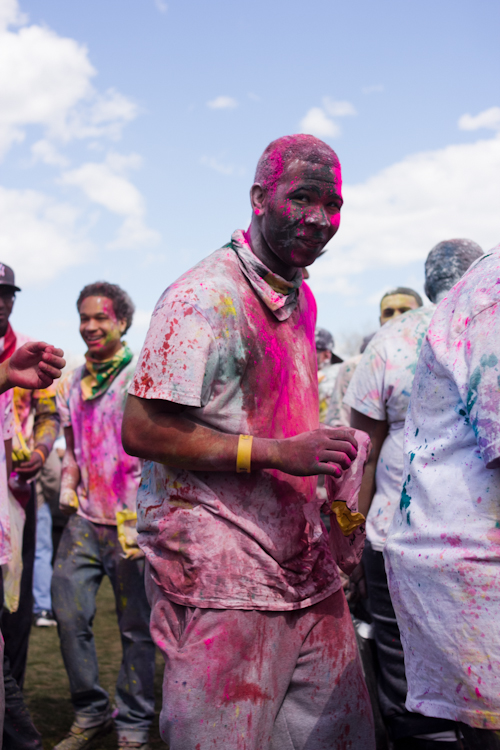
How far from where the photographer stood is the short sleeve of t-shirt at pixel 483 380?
150 cm

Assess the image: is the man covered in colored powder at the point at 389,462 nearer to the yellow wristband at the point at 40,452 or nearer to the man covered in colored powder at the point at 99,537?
the man covered in colored powder at the point at 99,537

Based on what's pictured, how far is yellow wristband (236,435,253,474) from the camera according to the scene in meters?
1.96

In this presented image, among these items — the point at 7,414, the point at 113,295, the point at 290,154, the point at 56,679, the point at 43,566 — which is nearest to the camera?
the point at 290,154

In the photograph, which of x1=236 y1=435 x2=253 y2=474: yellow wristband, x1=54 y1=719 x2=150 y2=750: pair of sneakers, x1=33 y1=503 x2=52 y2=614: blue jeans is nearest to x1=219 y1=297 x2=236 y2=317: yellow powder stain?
x1=236 y1=435 x2=253 y2=474: yellow wristband

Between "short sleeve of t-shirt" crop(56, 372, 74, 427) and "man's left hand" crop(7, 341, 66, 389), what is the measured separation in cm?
193

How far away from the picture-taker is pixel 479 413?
1534 millimetres

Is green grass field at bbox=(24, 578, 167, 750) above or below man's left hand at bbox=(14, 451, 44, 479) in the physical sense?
below

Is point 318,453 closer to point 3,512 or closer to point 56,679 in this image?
point 3,512

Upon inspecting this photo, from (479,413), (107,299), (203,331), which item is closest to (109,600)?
(107,299)

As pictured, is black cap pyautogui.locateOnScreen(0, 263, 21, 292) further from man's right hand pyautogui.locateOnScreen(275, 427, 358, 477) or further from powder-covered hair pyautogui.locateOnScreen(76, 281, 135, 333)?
man's right hand pyautogui.locateOnScreen(275, 427, 358, 477)

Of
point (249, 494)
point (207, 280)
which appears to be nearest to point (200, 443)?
point (249, 494)

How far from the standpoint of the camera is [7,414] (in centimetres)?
298

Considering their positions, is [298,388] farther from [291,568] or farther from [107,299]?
[107,299]

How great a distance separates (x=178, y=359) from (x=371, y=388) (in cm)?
133
